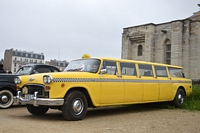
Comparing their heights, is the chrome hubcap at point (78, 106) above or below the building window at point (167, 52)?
below

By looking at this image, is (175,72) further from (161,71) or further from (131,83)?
(131,83)

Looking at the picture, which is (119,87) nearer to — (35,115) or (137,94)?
(137,94)

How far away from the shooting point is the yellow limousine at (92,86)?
6656 mm

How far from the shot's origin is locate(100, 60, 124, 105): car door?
301 inches

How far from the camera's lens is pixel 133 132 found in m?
5.44

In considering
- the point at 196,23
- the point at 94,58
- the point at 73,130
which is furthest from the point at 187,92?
the point at 196,23

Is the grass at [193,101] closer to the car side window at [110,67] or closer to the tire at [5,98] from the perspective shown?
the car side window at [110,67]

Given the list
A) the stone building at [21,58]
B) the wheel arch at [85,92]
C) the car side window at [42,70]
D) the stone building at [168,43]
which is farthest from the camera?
the stone building at [21,58]

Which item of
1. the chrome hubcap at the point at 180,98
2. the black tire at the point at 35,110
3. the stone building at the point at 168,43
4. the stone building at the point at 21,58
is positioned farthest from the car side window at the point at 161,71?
the stone building at the point at 21,58

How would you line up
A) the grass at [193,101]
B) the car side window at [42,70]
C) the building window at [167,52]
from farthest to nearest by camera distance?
the building window at [167,52]
the car side window at [42,70]
the grass at [193,101]

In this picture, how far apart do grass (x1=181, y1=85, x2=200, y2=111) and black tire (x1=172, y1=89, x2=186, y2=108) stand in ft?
0.60

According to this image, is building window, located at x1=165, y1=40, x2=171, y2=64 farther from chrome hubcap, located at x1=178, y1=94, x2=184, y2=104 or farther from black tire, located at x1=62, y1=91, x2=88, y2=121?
black tire, located at x1=62, y1=91, x2=88, y2=121

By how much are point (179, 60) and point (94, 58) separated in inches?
629

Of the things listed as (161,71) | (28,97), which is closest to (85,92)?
(28,97)
